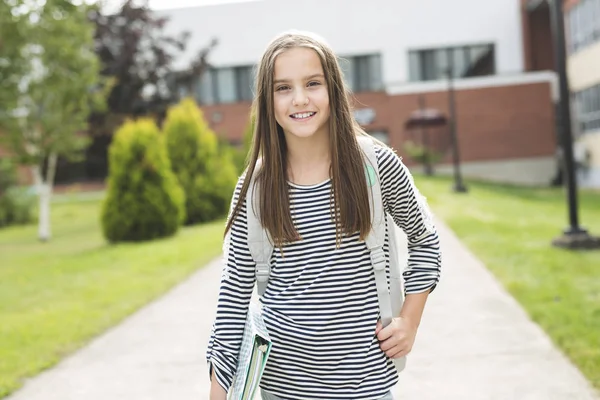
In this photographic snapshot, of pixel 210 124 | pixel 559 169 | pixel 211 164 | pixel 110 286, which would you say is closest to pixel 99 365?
pixel 110 286

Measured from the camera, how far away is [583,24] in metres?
27.8

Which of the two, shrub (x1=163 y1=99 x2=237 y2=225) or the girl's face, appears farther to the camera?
shrub (x1=163 y1=99 x2=237 y2=225)

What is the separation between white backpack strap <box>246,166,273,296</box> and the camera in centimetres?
233

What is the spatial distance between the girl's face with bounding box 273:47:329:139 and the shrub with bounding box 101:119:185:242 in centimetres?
1319

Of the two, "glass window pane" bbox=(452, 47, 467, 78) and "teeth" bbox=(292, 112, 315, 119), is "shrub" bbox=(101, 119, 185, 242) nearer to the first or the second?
"teeth" bbox=(292, 112, 315, 119)

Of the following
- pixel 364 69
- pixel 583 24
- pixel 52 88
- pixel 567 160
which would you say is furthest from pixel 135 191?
pixel 364 69

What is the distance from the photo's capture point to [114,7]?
29203 mm

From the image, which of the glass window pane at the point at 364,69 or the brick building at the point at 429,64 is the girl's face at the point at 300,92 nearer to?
the brick building at the point at 429,64

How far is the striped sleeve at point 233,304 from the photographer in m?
2.35

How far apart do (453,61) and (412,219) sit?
117 ft

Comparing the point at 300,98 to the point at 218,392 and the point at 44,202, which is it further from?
the point at 44,202

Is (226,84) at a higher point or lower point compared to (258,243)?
higher

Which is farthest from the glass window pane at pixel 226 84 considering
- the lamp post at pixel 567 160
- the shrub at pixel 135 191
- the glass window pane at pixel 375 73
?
the lamp post at pixel 567 160

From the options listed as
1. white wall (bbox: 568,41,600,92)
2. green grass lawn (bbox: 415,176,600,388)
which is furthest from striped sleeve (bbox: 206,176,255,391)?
white wall (bbox: 568,41,600,92)
